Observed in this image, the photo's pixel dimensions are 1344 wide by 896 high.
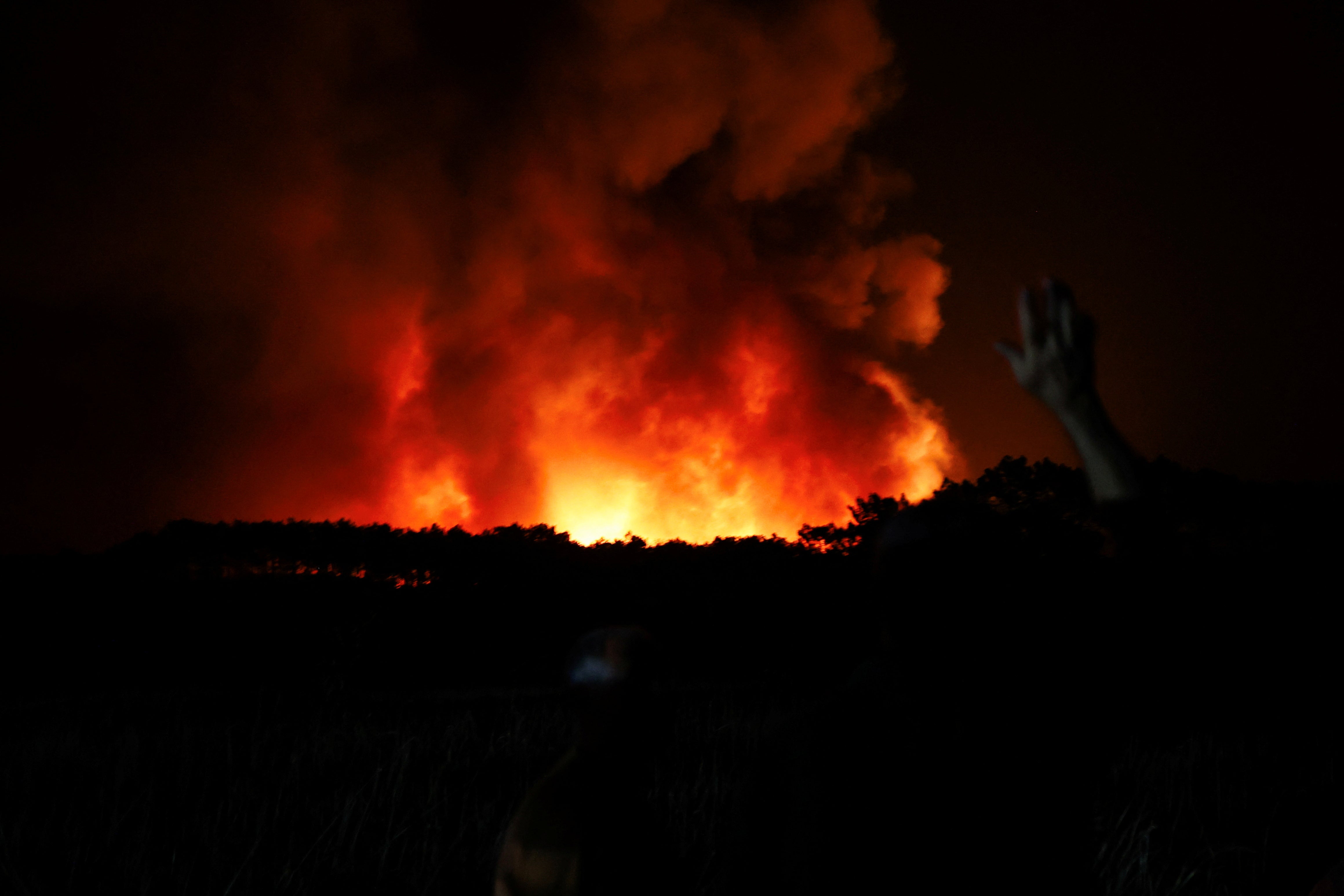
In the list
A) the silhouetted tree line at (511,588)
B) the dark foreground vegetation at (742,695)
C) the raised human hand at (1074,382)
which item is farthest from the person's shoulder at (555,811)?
the silhouetted tree line at (511,588)

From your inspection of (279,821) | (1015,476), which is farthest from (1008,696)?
(1015,476)

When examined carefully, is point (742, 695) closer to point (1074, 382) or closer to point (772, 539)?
point (772, 539)

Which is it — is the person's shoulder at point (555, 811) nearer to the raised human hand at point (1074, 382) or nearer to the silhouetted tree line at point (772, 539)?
the raised human hand at point (1074, 382)

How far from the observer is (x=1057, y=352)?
1.52m

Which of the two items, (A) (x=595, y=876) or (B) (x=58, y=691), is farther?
(B) (x=58, y=691)

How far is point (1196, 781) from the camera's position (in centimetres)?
643

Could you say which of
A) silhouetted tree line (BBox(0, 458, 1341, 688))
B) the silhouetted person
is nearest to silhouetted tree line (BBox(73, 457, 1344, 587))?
silhouetted tree line (BBox(0, 458, 1341, 688))

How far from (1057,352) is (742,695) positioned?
8.97m

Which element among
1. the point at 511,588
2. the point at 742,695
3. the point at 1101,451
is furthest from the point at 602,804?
the point at 511,588

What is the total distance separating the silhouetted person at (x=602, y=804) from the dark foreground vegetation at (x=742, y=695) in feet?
0.28

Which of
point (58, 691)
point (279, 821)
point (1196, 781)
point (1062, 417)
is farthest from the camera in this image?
point (58, 691)

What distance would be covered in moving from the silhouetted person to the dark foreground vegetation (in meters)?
0.09

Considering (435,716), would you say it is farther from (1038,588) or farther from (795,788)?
(795,788)

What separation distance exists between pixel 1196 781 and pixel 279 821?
7119mm
